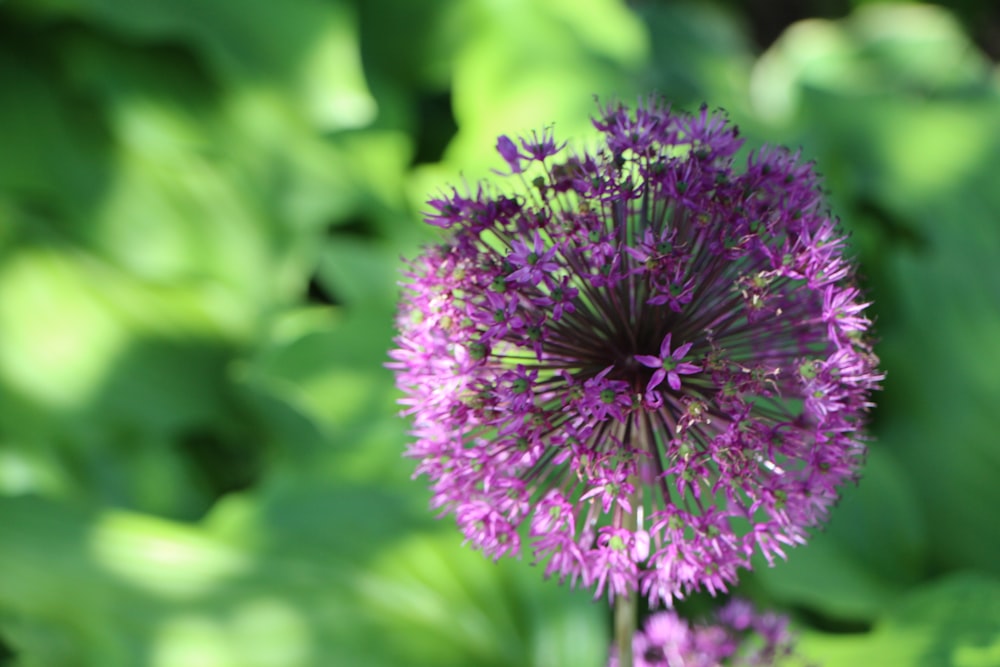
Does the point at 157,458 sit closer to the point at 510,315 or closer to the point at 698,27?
the point at 510,315

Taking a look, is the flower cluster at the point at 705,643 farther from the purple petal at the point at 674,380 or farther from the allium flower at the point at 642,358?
the purple petal at the point at 674,380

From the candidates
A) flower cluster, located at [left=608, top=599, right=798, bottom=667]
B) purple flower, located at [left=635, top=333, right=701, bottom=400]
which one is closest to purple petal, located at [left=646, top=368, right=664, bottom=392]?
purple flower, located at [left=635, top=333, right=701, bottom=400]

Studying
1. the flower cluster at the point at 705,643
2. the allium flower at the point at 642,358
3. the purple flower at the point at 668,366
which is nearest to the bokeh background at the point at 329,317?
the flower cluster at the point at 705,643

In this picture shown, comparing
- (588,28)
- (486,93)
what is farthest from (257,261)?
(588,28)

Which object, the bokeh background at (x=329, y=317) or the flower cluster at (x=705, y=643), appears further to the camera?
the bokeh background at (x=329, y=317)

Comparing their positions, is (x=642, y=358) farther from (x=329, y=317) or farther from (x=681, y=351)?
(x=329, y=317)

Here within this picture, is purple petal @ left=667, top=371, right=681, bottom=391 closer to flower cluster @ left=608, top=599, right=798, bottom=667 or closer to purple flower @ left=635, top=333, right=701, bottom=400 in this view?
purple flower @ left=635, top=333, right=701, bottom=400

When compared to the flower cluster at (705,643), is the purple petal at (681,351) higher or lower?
higher

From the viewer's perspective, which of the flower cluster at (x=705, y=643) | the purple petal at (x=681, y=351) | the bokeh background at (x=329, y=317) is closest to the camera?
the purple petal at (x=681, y=351)
